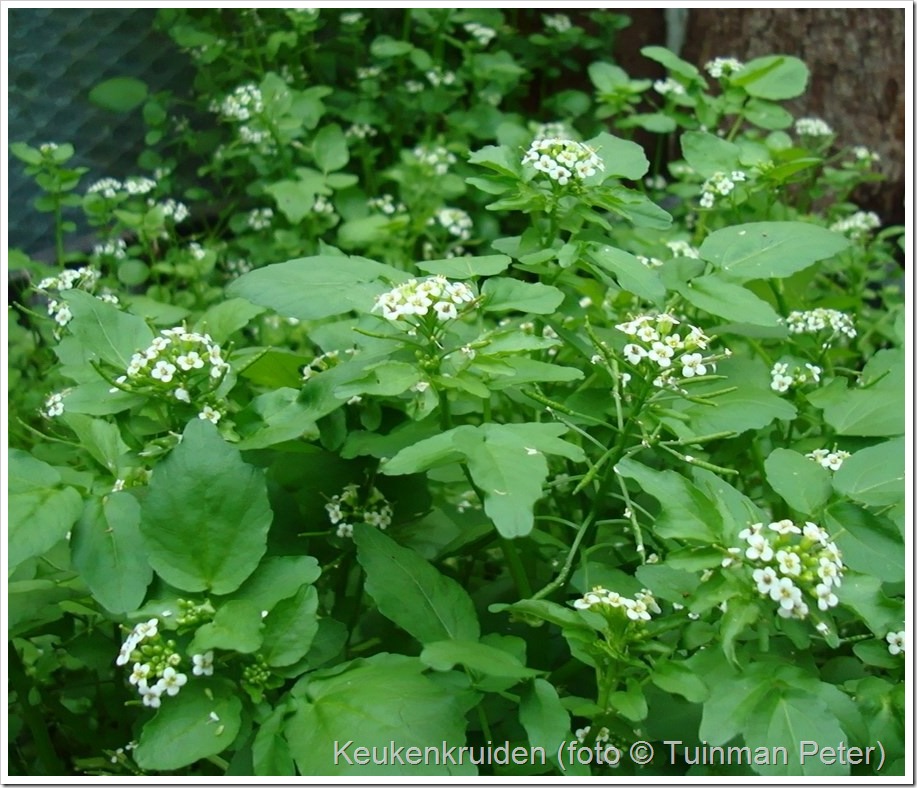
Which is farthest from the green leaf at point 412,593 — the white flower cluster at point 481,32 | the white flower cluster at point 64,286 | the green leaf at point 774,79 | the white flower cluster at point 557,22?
the white flower cluster at point 557,22

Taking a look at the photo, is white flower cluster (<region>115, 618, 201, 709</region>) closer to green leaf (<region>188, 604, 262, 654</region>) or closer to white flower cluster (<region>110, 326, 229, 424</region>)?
green leaf (<region>188, 604, 262, 654</region>)

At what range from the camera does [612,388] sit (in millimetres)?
1293

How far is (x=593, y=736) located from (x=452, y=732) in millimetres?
190

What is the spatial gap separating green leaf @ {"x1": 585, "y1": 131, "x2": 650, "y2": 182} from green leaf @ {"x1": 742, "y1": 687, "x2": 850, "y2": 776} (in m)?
0.68

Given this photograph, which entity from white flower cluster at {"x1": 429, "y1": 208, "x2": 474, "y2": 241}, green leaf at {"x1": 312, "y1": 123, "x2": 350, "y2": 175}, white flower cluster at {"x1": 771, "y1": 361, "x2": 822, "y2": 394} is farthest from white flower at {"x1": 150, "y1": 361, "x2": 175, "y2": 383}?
green leaf at {"x1": 312, "y1": 123, "x2": 350, "y2": 175}

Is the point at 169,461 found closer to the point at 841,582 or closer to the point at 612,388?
the point at 612,388

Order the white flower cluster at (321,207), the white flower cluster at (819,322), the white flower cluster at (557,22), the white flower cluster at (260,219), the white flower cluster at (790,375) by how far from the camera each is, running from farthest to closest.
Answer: the white flower cluster at (557,22)
the white flower cluster at (260,219)
the white flower cluster at (321,207)
the white flower cluster at (819,322)
the white flower cluster at (790,375)

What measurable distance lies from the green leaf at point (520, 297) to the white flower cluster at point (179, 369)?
13.3 inches

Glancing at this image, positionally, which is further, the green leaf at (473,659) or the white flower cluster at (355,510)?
the white flower cluster at (355,510)

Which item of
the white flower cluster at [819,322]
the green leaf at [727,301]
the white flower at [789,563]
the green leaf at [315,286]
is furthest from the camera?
the white flower cluster at [819,322]

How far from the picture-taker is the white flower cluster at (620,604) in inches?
41.6

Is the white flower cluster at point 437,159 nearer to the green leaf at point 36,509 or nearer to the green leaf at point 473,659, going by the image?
the green leaf at point 36,509

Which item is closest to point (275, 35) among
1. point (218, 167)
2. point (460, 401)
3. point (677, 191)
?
point (218, 167)

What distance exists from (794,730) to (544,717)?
0.82 feet
